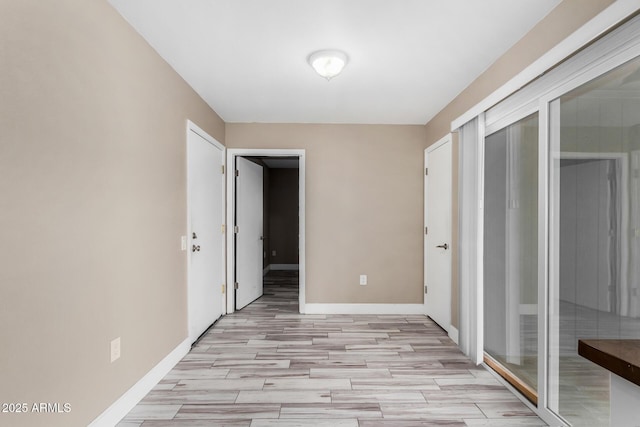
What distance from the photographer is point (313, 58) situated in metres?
2.57

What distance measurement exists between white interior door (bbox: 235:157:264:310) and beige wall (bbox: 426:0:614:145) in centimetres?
277

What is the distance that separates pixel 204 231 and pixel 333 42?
229 cm

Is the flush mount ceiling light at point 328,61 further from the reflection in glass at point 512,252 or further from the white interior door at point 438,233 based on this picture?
the white interior door at point 438,233

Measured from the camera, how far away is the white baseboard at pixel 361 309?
4399 millimetres

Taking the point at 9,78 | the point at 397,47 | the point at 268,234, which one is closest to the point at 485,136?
the point at 397,47

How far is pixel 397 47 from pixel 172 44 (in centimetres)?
162

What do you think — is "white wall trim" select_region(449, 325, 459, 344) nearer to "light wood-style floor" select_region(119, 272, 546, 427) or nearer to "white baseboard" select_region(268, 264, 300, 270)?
"light wood-style floor" select_region(119, 272, 546, 427)

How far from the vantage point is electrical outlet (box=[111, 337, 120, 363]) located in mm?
1996

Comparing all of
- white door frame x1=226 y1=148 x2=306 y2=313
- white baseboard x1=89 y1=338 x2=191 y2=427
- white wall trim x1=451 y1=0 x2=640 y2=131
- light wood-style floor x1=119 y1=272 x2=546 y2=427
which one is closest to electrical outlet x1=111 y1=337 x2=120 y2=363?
white baseboard x1=89 y1=338 x2=191 y2=427

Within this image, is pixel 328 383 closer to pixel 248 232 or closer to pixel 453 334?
pixel 453 334

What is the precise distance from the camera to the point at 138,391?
228cm

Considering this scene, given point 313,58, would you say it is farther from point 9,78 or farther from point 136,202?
point 9,78

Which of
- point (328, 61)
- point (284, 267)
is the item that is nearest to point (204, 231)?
point (328, 61)

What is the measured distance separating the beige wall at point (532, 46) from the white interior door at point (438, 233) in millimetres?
610
